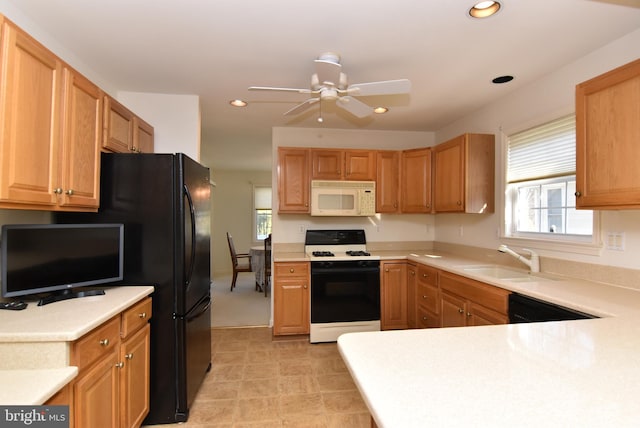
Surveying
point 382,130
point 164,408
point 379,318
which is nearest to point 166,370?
point 164,408

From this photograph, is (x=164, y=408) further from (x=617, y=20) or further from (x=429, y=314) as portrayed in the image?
(x=617, y=20)

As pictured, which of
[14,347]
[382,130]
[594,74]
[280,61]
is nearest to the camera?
[14,347]

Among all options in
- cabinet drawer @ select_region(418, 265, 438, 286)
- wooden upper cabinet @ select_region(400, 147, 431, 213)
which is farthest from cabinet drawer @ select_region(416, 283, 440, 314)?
wooden upper cabinet @ select_region(400, 147, 431, 213)

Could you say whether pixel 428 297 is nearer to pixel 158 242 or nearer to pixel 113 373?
pixel 158 242

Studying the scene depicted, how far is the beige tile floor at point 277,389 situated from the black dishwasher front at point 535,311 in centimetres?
117

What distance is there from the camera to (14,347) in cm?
127

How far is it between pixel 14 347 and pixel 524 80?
11.7 feet

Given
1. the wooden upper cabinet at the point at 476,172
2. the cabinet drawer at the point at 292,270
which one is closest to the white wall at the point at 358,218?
the cabinet drawer at the point at 292,270

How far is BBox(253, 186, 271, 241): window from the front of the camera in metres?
7.62

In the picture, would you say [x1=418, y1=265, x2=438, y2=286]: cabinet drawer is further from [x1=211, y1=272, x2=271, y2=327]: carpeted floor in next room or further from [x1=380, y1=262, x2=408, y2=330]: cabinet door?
[x1=211, y1=272, x2=271, y2=327]: carpeted floor in next room

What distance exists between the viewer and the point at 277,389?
2.47m

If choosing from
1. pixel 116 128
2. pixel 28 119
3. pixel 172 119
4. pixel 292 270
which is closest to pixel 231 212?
pixel 292 270

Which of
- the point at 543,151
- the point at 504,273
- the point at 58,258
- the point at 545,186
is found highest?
the point at 543,151

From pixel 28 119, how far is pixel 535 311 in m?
2.78
